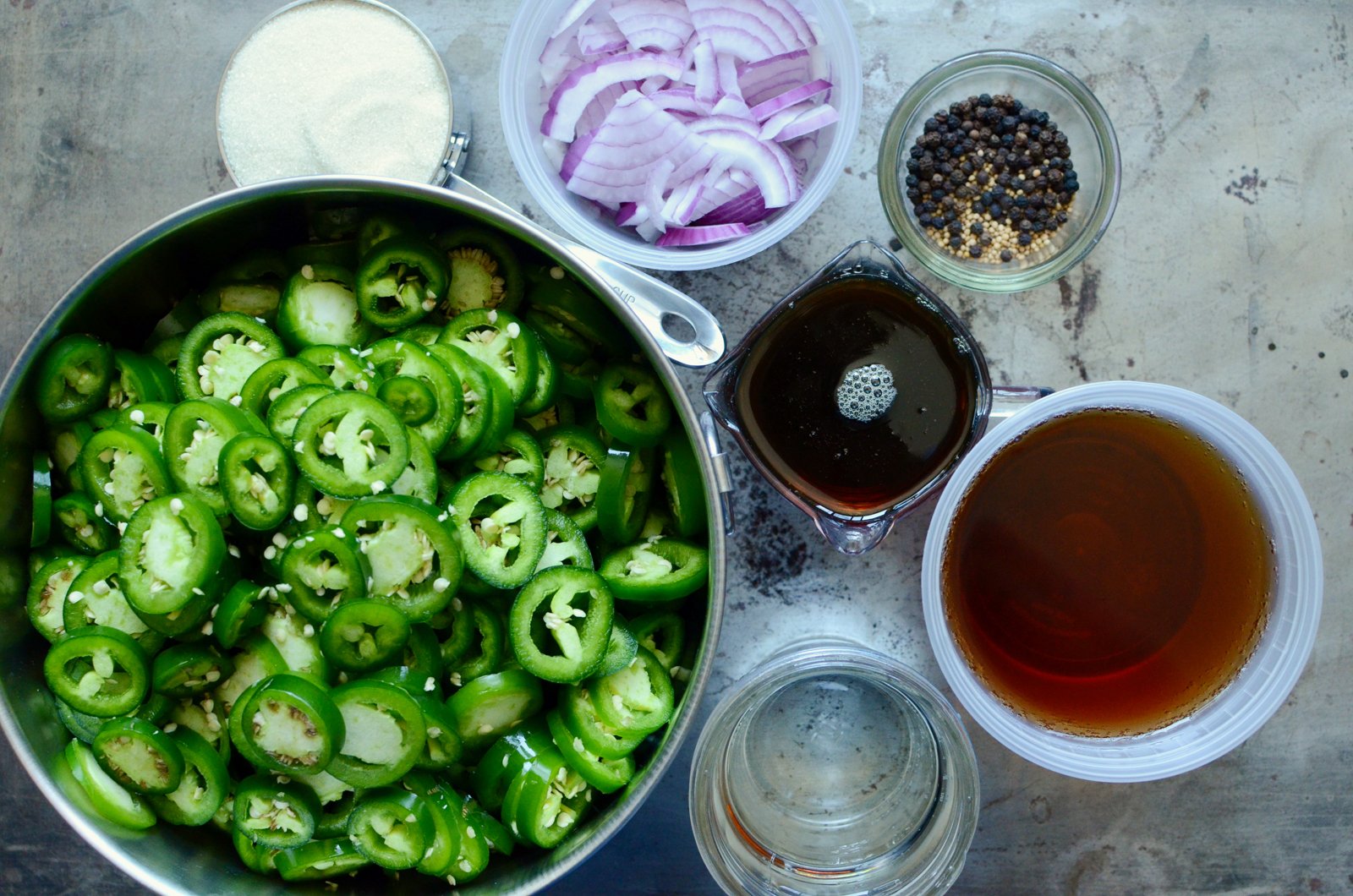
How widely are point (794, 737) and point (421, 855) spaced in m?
0.52

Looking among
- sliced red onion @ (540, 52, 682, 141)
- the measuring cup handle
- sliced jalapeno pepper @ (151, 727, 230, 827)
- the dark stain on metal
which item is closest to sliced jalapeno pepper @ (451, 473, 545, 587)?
sliced jalapeno pepper @ (151, 727, 230, 827)

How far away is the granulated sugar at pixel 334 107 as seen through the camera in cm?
133

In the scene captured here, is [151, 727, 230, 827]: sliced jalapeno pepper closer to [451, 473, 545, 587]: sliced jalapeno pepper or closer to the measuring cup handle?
[451, 473, 545, 587]: sliced jalapeno pepper

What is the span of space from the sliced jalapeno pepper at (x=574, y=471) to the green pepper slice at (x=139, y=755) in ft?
1.56

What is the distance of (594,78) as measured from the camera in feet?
4.09

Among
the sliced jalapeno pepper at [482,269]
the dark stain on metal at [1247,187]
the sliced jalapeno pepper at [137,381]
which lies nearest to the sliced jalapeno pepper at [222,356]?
the sliced jalapeno pepper at [137,381]

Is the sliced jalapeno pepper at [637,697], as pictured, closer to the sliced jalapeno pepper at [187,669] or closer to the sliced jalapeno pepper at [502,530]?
the sliced jalapeno pepper at [502,530]

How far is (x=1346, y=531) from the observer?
1.40 m

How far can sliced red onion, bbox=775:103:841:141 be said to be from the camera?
1.25 meters

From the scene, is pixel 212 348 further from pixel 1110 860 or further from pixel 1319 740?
pixel 1319 740

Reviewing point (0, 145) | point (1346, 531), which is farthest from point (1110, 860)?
point (0, 145)

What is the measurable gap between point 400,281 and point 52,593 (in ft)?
1.70

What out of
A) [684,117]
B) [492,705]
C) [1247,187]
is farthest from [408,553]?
[1247,187]

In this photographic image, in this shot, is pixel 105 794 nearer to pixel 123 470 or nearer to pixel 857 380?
pixel 123 470
